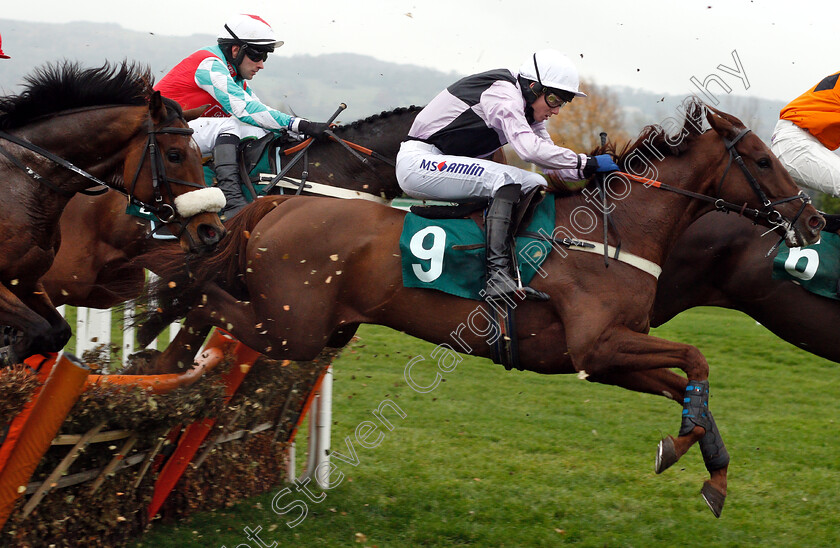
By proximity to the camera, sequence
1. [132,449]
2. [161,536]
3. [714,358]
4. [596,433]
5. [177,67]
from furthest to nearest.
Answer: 1. [714,358]
2. [596,433]
3. [177,67]
4. [161,536]
5. [132,449]

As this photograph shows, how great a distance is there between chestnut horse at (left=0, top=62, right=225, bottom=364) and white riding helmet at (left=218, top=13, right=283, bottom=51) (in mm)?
1552

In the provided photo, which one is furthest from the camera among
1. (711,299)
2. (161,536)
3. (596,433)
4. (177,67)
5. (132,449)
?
(596,433)

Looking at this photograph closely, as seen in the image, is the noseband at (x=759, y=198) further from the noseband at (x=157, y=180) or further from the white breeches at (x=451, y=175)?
the noseband at (x=157, y=180)

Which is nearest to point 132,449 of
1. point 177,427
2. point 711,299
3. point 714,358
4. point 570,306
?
point 177,427

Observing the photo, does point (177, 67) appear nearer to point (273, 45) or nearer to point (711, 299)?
point (273, 45)

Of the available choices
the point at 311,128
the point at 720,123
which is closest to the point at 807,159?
the point at 720,123

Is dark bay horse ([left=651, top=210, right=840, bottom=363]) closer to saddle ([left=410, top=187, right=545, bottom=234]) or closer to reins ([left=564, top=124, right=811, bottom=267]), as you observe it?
reins ([left=564, top=124, right=811, bottom=267])

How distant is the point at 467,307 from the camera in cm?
391

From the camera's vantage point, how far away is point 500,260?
12.5 feet

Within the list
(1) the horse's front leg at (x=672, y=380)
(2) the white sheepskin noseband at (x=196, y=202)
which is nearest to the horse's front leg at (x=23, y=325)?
(2) the white sheepskin noseband at (x=196, y=202)

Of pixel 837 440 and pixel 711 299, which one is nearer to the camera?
pixel 711 299

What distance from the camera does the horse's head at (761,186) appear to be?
3.94 m

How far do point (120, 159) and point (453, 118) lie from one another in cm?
159

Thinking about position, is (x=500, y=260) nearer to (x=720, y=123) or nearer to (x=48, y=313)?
(x=720, y=123)
